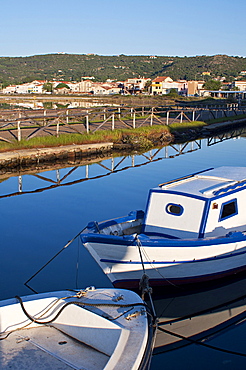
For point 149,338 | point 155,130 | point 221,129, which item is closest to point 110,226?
point 149,338

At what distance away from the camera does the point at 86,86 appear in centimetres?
14200

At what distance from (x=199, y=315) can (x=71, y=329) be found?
9.80 feet

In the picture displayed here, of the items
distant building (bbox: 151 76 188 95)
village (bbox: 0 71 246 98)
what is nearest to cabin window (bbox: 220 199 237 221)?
village (bbox: 0 71 246 98)

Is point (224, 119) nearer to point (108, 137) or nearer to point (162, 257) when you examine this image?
point (108, 137)

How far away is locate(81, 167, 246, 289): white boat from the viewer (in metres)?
9.41

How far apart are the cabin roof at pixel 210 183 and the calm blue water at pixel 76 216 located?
224cm

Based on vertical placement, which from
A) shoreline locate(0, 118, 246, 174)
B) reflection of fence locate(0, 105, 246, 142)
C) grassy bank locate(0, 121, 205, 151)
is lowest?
shoreline locate(0, 118, 246, 174)

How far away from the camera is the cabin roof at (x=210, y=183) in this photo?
427 inches

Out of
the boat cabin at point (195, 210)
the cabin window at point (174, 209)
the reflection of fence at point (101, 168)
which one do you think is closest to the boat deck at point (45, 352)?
the boat cabin at point (195, 210)

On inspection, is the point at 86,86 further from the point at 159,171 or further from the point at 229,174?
the point at 229,174

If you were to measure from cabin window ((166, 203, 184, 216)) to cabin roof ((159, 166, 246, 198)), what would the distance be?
348 millimetres

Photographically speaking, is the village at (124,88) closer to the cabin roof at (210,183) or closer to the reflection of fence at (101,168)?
the reflection of fence at (101,168)

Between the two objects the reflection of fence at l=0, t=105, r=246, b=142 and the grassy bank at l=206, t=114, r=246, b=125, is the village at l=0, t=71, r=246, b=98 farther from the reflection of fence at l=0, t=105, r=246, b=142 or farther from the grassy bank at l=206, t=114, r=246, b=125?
the reflection of fence at l=0, t=105, r=246, b=142

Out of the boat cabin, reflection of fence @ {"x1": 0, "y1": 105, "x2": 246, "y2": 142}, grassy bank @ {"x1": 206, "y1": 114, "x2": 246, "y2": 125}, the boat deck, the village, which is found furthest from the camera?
the village
